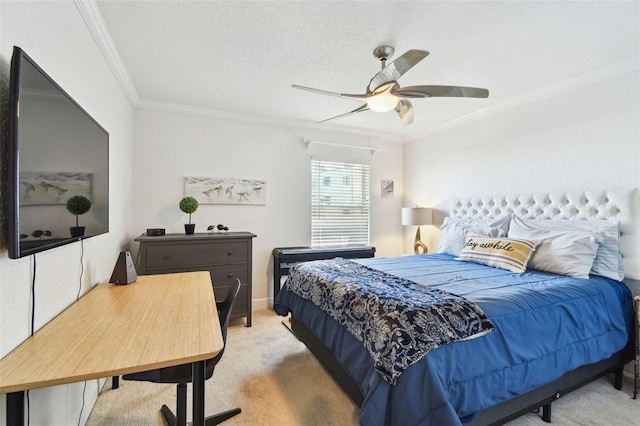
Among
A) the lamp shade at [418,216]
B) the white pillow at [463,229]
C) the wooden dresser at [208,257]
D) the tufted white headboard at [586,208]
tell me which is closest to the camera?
the tufted white headboard at [586,208]

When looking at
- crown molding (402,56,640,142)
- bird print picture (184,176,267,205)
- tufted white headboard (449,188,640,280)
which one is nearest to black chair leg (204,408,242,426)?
bird print picture (184,176,267,205)

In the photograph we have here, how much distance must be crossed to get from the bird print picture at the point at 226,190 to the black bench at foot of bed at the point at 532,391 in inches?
75.3

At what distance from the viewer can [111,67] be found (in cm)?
232

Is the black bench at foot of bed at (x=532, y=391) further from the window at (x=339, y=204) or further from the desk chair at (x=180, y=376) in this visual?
the window at (x=339, y=204)

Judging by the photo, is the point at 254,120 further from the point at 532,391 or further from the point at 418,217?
the point at 532,391

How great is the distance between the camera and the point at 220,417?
1.75m

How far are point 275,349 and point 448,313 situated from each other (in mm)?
1779

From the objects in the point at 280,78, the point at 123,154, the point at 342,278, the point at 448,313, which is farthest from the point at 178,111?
the point at 448,313

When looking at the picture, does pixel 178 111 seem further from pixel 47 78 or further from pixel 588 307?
pixel 588 307

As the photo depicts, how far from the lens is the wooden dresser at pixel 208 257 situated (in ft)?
9.23

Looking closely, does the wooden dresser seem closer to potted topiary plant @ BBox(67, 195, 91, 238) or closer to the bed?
the bed

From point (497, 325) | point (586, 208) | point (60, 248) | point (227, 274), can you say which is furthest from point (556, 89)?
point (60, 248)

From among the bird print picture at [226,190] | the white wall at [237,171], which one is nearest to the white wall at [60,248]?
the white wall at [237,171]

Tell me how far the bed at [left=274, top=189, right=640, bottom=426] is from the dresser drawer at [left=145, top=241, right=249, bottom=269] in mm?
771
